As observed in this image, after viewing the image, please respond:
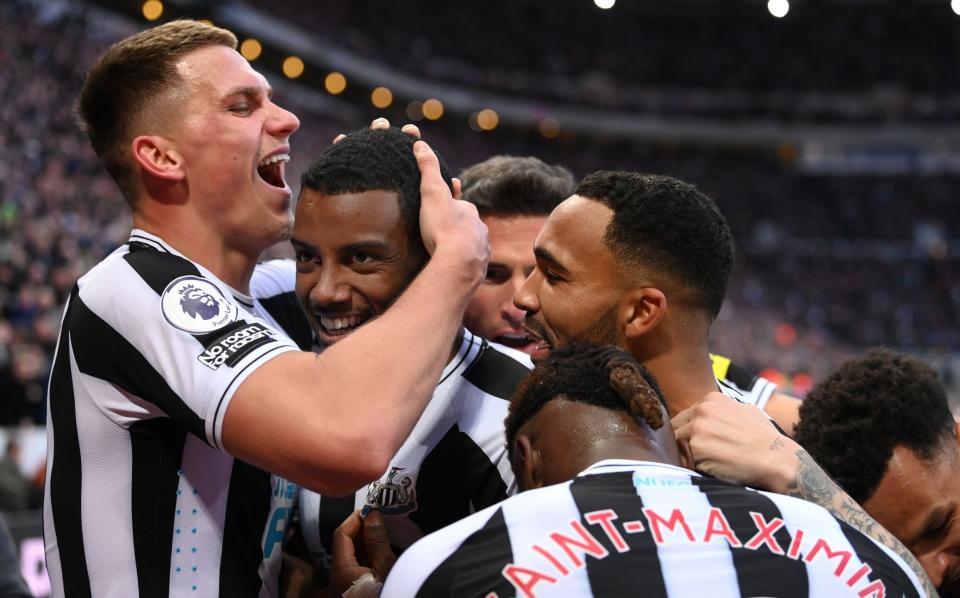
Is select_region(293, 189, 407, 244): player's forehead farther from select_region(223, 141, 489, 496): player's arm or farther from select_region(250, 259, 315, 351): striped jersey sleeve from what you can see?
select_region(250, 259, 315, 351): striped jersey sleeve

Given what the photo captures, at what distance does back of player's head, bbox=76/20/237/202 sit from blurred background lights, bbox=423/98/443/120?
106ft

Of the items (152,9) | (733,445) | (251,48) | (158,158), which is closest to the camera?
(733,445)

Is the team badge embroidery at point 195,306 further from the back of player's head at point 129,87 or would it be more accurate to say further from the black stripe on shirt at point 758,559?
the black stripe on shirt at point 758,559

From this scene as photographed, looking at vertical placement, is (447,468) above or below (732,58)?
below

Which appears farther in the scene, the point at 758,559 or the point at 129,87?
the point at 129,87

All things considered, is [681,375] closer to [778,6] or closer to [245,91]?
[245,91]

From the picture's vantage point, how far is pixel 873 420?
8.93 ft

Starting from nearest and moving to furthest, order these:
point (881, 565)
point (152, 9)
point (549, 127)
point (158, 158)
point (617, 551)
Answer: point (617, 551), point (881, 565), point (158, 158), point (152, 9), point (549, 127)

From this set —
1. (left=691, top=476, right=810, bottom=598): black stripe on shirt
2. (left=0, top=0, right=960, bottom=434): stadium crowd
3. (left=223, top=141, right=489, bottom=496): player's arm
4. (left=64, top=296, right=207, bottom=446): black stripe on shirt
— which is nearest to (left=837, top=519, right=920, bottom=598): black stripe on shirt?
(left=691, top=476, right=810, bottom=598): black stripe on shirt

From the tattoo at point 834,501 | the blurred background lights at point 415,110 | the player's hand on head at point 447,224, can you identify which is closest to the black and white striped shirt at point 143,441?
the player's hand on head at point 447,224

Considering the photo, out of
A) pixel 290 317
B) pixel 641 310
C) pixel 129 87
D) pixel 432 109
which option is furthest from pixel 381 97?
pixel 641 310

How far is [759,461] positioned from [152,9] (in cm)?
2377

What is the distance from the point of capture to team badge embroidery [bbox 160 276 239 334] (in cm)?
230

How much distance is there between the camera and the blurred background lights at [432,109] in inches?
1358
